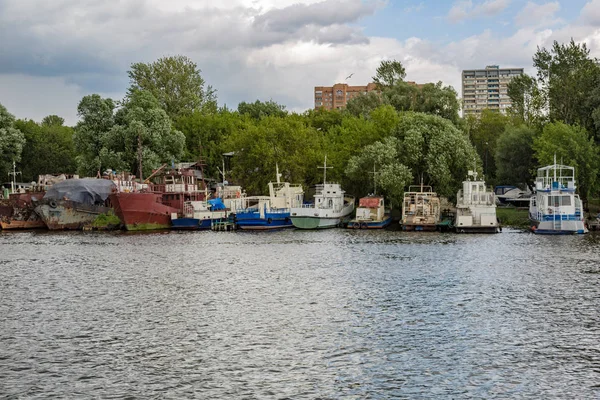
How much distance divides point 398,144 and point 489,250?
32.1 m

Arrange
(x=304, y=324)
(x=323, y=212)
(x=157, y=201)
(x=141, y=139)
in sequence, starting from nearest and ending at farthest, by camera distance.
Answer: (x=304, y=324), (x=323, y=212), (x=157, y=201), (x=141, y=139)

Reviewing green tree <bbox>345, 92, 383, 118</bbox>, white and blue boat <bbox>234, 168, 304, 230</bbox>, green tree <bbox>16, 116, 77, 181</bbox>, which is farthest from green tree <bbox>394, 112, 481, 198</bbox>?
green tree <bbox>16, 116, 77, 181</bbox>

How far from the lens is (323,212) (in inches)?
3157

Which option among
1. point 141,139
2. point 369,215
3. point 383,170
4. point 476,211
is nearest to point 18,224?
point 141,139

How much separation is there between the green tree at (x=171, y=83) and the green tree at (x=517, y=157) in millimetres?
58203

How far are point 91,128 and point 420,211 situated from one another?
54.8 m

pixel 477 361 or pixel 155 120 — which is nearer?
pixel 477 361

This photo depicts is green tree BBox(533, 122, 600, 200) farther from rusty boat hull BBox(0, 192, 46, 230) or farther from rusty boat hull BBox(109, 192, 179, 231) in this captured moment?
rusty boat hull BBox(0, 192, 46, 230)

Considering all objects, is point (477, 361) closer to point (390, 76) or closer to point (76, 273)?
point (76, 273)

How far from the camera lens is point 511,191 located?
110 metres

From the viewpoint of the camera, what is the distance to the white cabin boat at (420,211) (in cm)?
7594

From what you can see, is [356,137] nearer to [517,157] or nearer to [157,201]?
[517,157]

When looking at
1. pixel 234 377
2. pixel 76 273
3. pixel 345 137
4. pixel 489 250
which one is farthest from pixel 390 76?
pixel 234 377

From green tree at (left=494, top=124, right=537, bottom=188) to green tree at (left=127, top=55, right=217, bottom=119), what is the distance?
5820 cm
